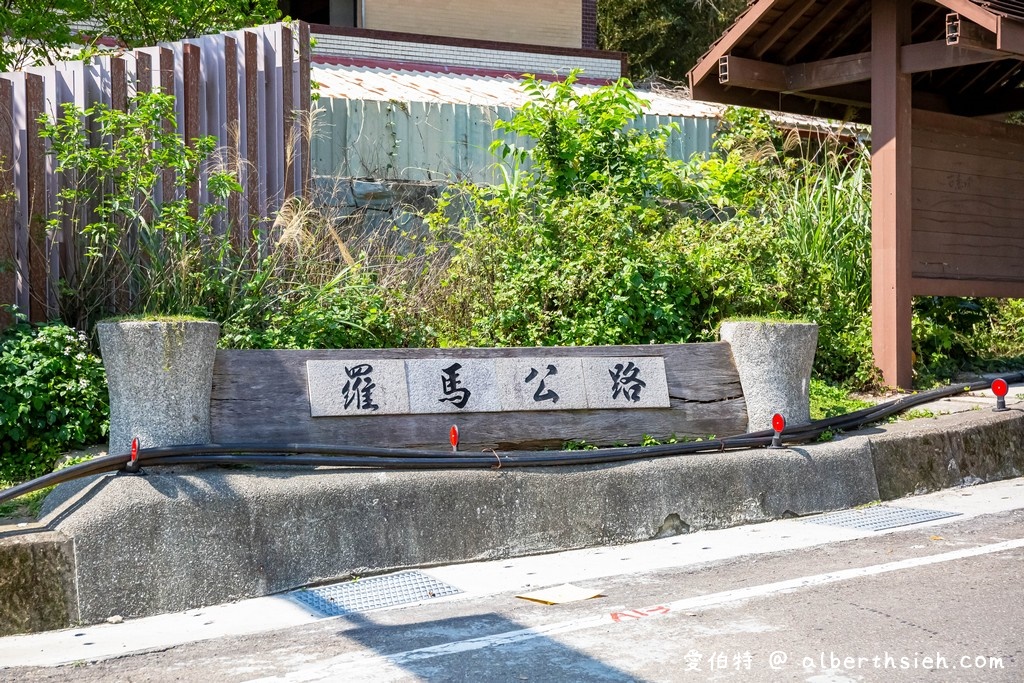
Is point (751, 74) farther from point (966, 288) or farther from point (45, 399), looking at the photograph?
point (45, 399)

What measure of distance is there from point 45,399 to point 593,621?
11.9 feet

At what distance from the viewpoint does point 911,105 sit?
9.62m

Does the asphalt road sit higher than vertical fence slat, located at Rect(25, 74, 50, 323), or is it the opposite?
vertical fence slat, located at Rect(25, 74, 50, 323)

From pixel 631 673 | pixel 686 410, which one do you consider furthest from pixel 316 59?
pixel 631 673

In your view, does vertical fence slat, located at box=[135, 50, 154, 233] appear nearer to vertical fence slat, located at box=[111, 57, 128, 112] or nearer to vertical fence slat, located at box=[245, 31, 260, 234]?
vertical fence slat, located at box=[111, 57, 128, 112]

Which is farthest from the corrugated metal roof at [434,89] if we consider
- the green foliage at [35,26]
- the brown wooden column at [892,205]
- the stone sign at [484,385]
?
the stone sign at [484,385]

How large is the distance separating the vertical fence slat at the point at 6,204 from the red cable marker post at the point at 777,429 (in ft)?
16.3

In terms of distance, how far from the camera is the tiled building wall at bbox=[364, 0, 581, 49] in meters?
19.8

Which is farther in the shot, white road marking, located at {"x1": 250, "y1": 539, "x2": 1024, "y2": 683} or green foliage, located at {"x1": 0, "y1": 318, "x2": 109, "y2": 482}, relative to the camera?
green foliage, located at {"x1": 0, "y1": 318, "x2": 109, "y2": 482}

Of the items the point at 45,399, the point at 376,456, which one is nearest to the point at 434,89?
the point at 45,399

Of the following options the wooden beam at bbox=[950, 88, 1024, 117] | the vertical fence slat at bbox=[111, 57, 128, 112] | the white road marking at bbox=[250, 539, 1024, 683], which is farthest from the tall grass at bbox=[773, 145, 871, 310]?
the vertical fence slat at bbox=[111, 57, 128, 112]

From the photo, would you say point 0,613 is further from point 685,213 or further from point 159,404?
point 685,213

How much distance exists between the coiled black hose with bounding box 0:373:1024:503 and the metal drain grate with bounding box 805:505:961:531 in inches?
23.3

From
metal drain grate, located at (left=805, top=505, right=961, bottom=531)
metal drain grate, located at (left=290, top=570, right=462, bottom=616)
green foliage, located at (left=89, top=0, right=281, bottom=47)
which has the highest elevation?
green foliage, located at (left=89, top=0, right=281, bottom=47)
